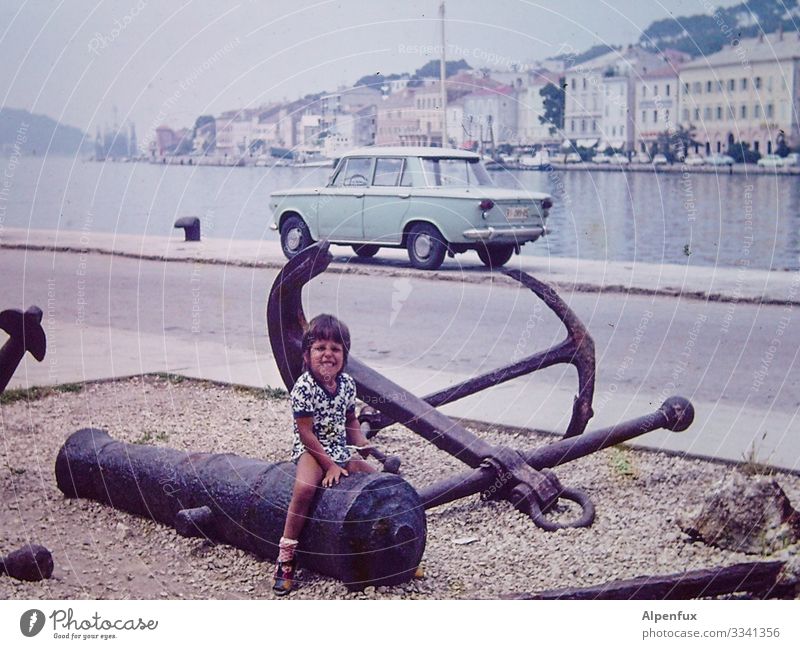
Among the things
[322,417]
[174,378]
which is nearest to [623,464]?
[322,417]

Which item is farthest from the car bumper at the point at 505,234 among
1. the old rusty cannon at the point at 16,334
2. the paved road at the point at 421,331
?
the old rusty cannon at the point at 16,334

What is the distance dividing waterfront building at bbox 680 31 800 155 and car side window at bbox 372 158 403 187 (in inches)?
45.3

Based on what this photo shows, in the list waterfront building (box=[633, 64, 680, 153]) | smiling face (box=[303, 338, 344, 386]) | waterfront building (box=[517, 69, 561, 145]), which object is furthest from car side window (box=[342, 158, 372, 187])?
smiling face (box=[303, 338, 344, 386])

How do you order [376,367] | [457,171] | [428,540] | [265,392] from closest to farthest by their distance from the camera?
1. [428,540]
2. [457,171]
3. [376,367]
4. [265,392]

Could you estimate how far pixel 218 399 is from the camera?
20.0 feet

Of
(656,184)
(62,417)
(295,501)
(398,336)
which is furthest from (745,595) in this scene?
(62,417)

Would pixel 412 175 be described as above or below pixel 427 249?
above

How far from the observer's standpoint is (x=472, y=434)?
458cm

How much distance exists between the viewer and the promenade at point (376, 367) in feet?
17.1

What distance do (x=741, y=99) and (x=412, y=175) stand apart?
1351 mm

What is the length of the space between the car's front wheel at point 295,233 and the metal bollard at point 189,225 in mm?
337

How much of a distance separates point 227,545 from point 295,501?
0.50m

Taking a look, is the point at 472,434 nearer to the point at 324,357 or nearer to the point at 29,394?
the point at 324,357

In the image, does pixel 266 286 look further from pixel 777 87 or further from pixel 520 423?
pixel 777 87
